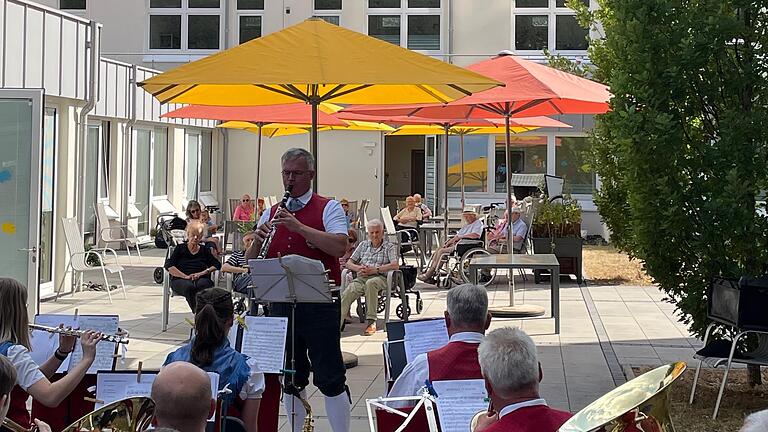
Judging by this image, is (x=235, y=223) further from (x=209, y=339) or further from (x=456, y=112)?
(x=209, y=339)

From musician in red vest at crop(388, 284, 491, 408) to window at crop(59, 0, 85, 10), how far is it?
71.9 feet

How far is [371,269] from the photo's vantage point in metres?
10.4

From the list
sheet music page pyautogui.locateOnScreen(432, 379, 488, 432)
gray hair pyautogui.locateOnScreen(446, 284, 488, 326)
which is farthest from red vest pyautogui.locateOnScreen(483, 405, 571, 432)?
gray hair pyautogui.locateOnScreen(446, 284, 488, 326)

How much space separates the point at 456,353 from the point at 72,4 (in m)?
22.3

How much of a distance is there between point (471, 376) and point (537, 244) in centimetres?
1066

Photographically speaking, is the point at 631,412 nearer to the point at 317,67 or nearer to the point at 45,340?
the point at 45,340

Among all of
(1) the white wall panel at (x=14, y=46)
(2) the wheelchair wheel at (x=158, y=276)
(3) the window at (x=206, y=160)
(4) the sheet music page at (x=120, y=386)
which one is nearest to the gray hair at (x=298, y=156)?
(4) the sheet music page at (x=120, y=386)

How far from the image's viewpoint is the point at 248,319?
5219mm

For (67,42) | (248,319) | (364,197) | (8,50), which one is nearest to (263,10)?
(364,197)

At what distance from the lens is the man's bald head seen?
303 centimetres

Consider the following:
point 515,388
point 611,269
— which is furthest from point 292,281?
point 611,269

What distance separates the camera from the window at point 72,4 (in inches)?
974

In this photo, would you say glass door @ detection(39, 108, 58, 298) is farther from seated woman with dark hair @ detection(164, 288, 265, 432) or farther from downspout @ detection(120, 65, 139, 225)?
seated woman with dark hair @ detection(164, 288, 265, 432)

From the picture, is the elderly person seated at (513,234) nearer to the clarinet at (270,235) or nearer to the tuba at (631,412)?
the clarinet at (270,235)
